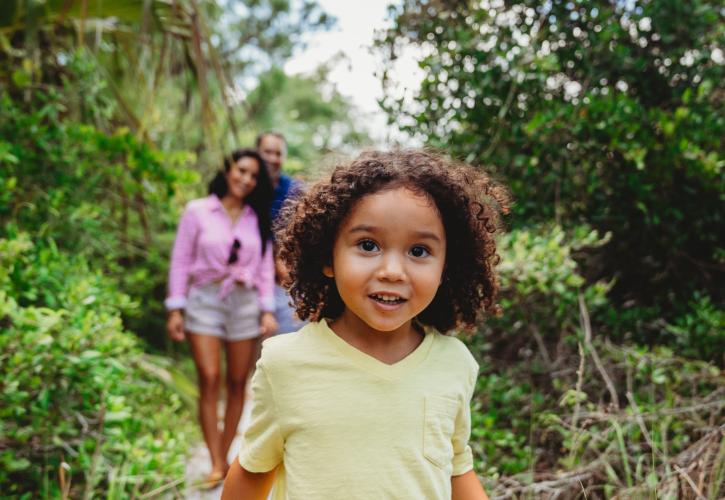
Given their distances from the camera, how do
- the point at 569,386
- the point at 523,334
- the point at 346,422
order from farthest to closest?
the point at 523,334
the point at 569,386
the point at 346,422

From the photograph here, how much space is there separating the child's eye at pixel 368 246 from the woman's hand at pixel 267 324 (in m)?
2.49

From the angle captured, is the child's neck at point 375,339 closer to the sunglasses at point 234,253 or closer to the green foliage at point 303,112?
the sunglasses at point 234,253

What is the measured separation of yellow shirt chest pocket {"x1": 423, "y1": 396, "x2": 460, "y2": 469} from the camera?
1337mm

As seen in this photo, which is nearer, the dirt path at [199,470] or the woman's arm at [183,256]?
the dirt path at [199,470]

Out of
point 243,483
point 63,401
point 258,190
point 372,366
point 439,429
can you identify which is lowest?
point 63,401

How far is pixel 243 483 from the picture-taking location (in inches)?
55.7

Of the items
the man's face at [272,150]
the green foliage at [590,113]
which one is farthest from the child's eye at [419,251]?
the man's face at [272,150]

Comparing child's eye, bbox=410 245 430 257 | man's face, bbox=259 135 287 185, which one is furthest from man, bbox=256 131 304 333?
child's eye, bbox=410 245 430 257

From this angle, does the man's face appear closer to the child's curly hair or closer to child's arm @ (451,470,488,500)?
the child's curly hair

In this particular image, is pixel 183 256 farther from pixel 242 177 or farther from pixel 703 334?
pixel 703 334

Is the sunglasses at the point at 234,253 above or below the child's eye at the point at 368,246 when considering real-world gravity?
below

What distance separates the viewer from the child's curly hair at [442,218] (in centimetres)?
144

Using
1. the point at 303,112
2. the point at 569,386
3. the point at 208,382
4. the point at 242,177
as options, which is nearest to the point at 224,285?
the point at 208,382

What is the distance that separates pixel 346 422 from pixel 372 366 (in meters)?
0.12
